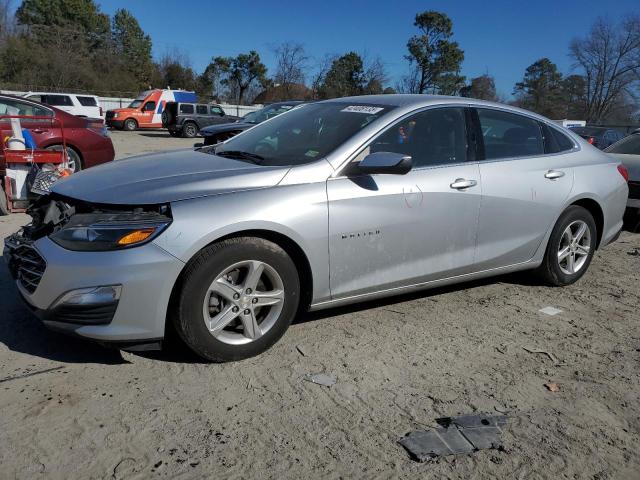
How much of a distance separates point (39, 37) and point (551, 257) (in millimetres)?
54310

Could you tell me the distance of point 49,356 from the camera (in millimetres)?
3270

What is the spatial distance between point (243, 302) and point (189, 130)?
81.1ft

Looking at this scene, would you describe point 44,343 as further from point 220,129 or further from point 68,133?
point 220,129

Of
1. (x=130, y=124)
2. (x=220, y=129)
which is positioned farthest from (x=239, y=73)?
(x=220, y=129)

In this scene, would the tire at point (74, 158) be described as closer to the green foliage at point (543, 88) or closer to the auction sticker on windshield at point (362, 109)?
the auction sticker on windshield at point (362, 109)

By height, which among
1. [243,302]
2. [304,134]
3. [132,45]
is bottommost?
[243,302]

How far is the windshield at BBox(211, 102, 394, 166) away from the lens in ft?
12.0

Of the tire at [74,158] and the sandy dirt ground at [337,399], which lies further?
the tire at [74,158]

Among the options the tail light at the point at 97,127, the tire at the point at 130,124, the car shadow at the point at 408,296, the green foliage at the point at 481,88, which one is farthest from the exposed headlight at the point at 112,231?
the green foliage at the point at 481,88

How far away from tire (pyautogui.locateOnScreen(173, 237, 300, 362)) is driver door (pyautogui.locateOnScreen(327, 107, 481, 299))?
385 mm

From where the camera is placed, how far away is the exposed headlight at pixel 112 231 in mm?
2885

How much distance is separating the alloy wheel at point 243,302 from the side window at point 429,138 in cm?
107

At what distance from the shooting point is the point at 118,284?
9.31 ft

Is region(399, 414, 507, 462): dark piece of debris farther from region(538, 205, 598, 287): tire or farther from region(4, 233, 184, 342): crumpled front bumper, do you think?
region(538, 205, 598, 287): tire
